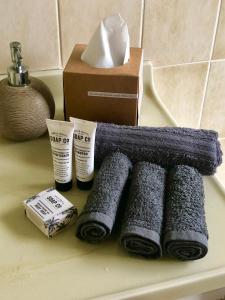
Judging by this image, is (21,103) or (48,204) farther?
(21,103)

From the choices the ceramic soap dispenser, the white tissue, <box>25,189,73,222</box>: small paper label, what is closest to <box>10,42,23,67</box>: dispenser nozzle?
Answer: the ceramic soap dispenser

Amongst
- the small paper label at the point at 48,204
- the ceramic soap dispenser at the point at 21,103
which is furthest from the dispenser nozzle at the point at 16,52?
the small paper label at the point at 48,204

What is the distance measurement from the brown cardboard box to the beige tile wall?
0.10 metres

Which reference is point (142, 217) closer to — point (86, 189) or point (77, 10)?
point (86, 189)

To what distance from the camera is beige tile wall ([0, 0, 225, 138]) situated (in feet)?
2.24

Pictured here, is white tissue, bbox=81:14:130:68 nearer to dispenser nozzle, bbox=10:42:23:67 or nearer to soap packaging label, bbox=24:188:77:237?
dispenser nozzle, bbox=10:42:23:67

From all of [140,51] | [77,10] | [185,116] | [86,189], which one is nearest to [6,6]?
[77,10]

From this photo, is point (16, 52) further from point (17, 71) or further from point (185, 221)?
point (185, 221)

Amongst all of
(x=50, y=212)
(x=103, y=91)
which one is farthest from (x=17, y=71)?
(x=50, y=212)

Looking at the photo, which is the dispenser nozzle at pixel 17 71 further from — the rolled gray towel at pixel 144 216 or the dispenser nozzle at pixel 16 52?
the rolled gray towel at pixel 144 216

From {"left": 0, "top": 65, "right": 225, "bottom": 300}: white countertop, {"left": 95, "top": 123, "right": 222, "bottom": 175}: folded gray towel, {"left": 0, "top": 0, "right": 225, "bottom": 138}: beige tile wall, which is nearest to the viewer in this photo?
{"left": 0, "top": 65, "right": 225, "bottom": 300}: white countertop

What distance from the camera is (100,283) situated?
0.43m

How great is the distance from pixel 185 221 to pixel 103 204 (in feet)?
0.32

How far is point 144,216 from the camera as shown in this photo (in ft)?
1.50
